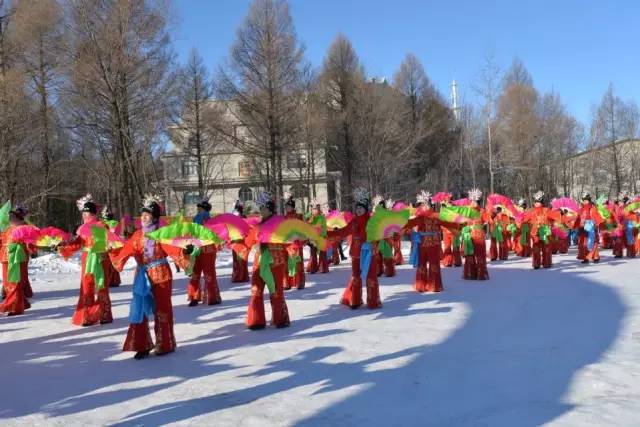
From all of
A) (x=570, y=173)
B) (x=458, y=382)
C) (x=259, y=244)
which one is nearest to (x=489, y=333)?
(x=458, y=382)

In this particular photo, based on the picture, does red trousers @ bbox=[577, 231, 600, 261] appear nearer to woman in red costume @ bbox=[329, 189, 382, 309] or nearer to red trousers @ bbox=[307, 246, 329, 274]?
red trousers @ bbox=[307, 246, 329, 274]

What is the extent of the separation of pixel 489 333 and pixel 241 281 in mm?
7005

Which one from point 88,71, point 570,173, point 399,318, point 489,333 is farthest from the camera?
point 570,173

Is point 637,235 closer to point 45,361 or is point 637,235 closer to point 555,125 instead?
point 45,361

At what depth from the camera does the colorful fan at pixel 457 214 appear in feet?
33.5

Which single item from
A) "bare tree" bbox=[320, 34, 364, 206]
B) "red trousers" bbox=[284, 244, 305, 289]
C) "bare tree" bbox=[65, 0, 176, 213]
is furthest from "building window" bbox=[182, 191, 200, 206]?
"red trousers" bbox=[284, 244, 305, 289]

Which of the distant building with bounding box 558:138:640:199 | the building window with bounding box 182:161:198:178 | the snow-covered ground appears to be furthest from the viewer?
A: the distant building with bounding box 558:138:640:199

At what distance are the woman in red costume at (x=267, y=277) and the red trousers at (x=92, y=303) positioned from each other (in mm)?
2257

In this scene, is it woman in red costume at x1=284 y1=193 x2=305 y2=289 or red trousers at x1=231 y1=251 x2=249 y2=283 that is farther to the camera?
red trousers at x1=231 y1=251 x2=249 y2=283

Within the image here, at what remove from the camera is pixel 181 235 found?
582cm

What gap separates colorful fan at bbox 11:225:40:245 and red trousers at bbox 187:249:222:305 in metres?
2.59

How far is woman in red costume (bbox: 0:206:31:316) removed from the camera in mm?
8648

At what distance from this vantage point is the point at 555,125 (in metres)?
37.0

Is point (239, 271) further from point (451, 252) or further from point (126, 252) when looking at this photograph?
point (126, 252)
